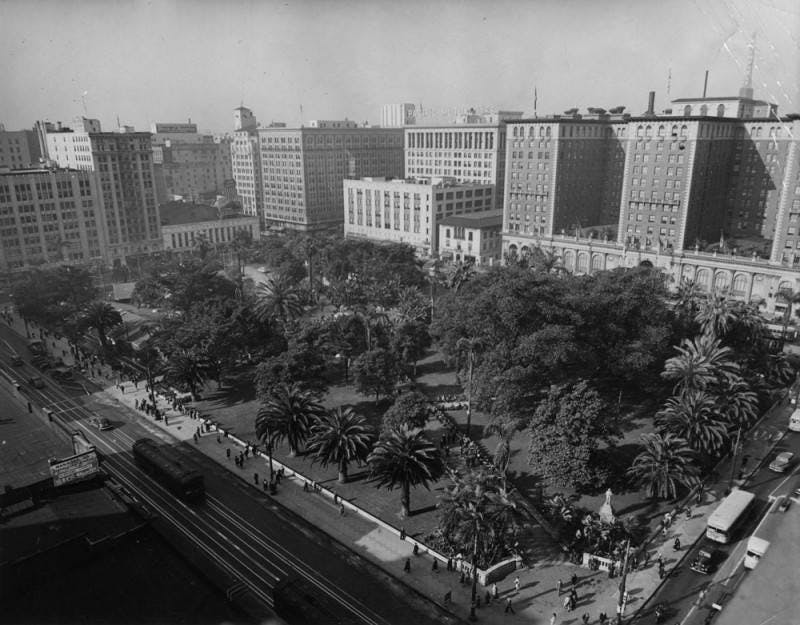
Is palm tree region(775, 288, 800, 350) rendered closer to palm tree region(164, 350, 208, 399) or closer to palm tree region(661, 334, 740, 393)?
palm tree region(661, 334, 740, 393)

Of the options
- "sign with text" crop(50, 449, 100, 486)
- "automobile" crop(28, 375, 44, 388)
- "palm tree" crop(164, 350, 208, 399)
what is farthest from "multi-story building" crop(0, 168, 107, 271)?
"sign with text" crop(50, 449, 100, 486)

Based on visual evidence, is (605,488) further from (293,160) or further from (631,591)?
(293,160)

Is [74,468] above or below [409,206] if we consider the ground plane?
below

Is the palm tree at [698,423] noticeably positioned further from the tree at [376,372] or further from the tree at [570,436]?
the tree at [376,372]

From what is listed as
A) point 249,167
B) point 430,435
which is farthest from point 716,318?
point 249,167

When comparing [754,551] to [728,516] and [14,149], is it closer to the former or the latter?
[728,516]

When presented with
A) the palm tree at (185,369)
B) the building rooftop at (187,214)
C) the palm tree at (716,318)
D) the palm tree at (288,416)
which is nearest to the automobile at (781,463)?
the palm tree at (716,318)
